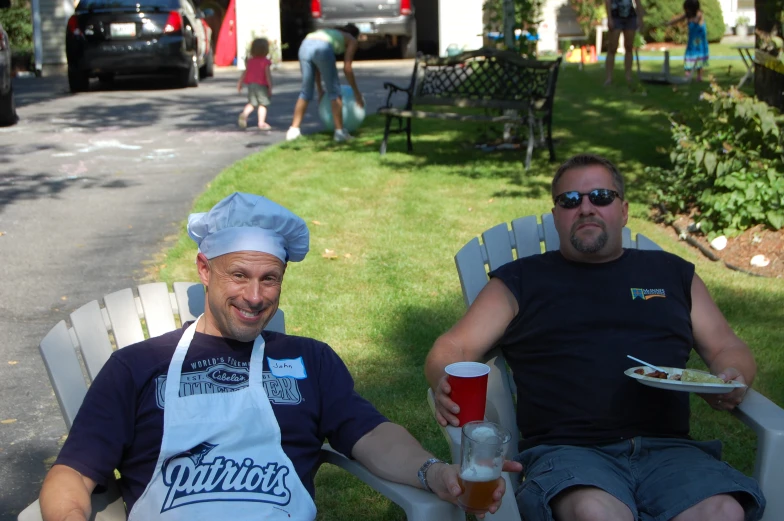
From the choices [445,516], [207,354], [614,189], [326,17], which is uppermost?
[326,17]

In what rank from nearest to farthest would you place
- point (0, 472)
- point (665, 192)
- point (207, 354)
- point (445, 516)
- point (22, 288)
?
point (445, 516), point (207, 354), point (0, 472), point (22, 288), point (665, 192)

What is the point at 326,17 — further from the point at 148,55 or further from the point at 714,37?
the point at 714,37

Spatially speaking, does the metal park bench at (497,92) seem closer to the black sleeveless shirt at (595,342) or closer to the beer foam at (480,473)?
the black sleeveless shirt at (595,342)

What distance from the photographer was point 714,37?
27.3 meters

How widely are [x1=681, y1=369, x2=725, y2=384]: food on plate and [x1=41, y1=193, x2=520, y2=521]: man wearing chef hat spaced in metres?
0.77

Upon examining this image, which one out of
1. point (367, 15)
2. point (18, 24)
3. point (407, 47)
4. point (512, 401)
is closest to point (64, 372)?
point (512, 401)

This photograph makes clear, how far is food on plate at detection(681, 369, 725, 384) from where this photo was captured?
2.87 metres

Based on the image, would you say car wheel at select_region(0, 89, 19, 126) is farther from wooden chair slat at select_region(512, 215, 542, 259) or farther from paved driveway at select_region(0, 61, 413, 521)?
wooden chair slat at select_region(512, 215, 542, 259)

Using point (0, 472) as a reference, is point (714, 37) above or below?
above

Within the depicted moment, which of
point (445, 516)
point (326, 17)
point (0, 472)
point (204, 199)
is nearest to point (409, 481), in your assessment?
point (445, 516)

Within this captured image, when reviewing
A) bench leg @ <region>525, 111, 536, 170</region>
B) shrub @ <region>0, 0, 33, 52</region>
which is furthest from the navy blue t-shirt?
shrub @ <region>0, 0, 33, 52</region>

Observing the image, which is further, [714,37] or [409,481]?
[714,37]

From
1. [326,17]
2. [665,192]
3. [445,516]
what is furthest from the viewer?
[326,17]

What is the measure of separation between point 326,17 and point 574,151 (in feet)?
30.0
